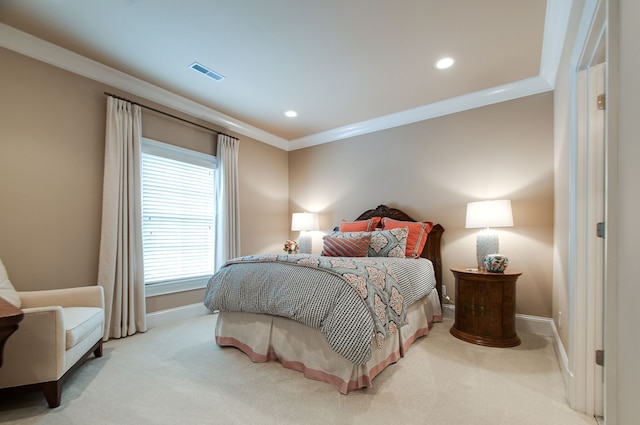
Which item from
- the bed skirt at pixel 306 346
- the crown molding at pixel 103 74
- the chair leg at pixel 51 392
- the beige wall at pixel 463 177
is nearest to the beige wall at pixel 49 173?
the crown molding at pixel 103 74

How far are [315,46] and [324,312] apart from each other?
2.23m

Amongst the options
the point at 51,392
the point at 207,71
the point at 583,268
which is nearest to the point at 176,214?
the point at 207,71

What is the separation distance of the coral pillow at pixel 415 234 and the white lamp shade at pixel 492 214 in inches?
23.4

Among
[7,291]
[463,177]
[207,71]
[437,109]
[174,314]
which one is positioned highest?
[207,71]

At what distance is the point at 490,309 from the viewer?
2723 millimetres

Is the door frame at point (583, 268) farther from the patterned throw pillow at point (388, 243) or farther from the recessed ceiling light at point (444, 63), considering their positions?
the patterned throw pillow at point (388, 243)

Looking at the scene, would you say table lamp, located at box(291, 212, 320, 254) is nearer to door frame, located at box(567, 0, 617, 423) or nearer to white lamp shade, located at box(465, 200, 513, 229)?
white lamp shade, located at box(465, 200, 513, 229)

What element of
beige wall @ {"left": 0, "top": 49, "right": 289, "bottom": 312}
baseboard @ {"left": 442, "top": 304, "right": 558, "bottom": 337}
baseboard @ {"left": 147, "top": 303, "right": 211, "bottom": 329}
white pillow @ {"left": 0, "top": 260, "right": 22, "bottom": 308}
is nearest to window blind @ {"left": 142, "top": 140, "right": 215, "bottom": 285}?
baseboard @ {"left": 147, "top": 303, "right": 211, "bottom": 329}

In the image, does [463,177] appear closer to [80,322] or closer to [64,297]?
[80,322]

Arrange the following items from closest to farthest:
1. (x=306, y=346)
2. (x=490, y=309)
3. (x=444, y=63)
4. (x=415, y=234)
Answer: (x=306, y=346) < (x=490, y=309) < (x=444, y=63) < (x=415, y=234)

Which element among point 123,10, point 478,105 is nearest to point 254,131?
point 123,10

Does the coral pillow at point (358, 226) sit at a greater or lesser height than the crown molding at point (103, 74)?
lesser

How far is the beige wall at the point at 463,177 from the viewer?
3.11 metres

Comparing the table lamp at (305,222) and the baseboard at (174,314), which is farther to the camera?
the table lamp at (305,222)
